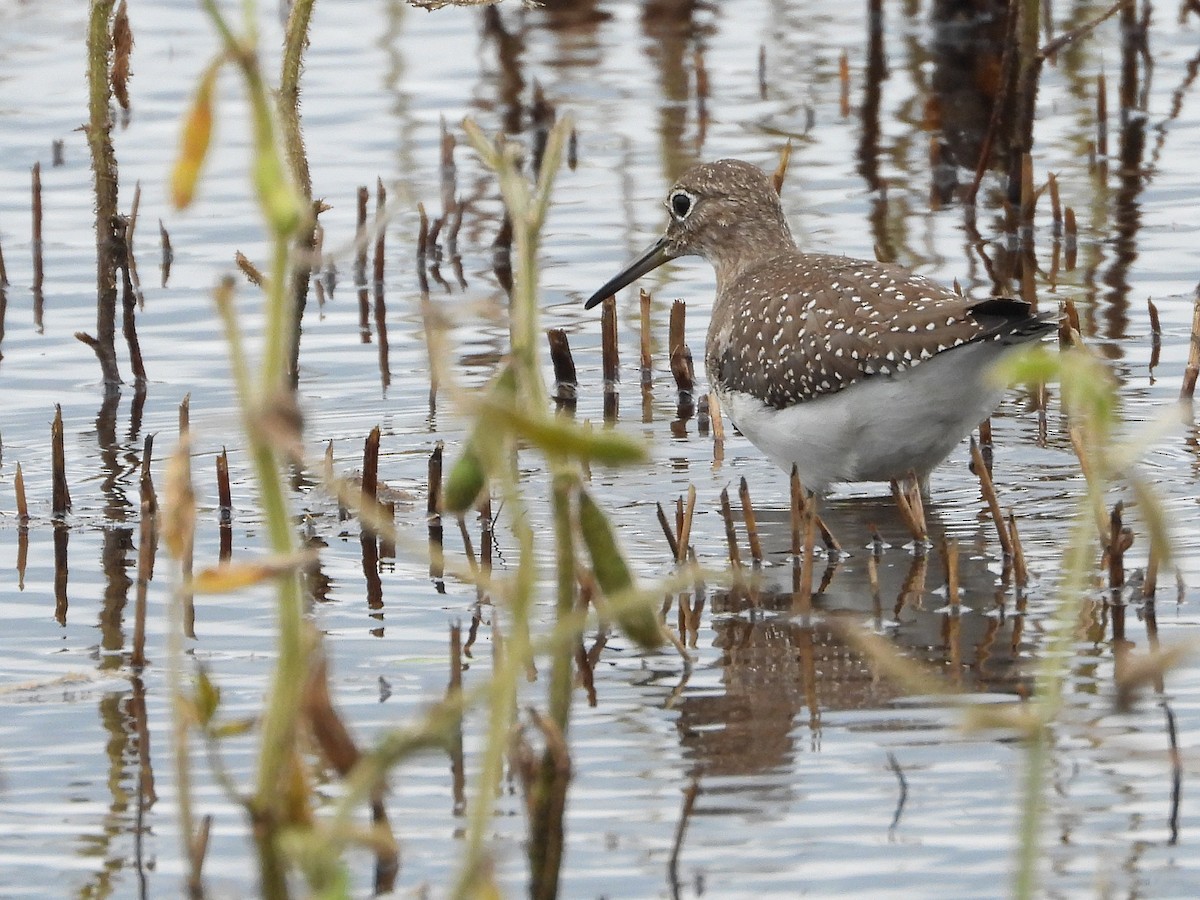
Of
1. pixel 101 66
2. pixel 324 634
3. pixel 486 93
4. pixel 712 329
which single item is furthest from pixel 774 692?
pixel 486 93

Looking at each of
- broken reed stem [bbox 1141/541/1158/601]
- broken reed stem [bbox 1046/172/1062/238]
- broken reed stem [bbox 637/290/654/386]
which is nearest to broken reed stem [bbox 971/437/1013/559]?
broken reed stem [bbox 1141/541/1158/601]

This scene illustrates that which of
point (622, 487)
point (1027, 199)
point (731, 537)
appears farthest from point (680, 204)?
point (731, 537)

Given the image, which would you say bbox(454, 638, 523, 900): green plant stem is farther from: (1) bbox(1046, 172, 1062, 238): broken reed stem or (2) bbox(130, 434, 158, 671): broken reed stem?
(1) bbox(1046, 172, 1062, 238): broken reed stem

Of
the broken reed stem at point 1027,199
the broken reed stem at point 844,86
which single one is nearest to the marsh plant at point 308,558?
the broken reed stem at point 1027,199

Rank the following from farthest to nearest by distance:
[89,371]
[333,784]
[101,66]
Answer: [89,371], [101,66], [333,784]

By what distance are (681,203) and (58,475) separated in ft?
9.66

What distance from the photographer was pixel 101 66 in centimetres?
765

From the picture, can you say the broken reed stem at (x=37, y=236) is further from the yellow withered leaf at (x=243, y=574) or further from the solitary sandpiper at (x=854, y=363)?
the yellow withered leaf at (x=243, y=574)

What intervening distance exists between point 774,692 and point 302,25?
9.99 ft

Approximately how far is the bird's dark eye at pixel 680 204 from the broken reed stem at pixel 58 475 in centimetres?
282

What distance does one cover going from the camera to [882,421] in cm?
672

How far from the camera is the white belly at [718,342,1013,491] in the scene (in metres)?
6.50

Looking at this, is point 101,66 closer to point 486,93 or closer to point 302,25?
point 302,25

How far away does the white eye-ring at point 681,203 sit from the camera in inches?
339
